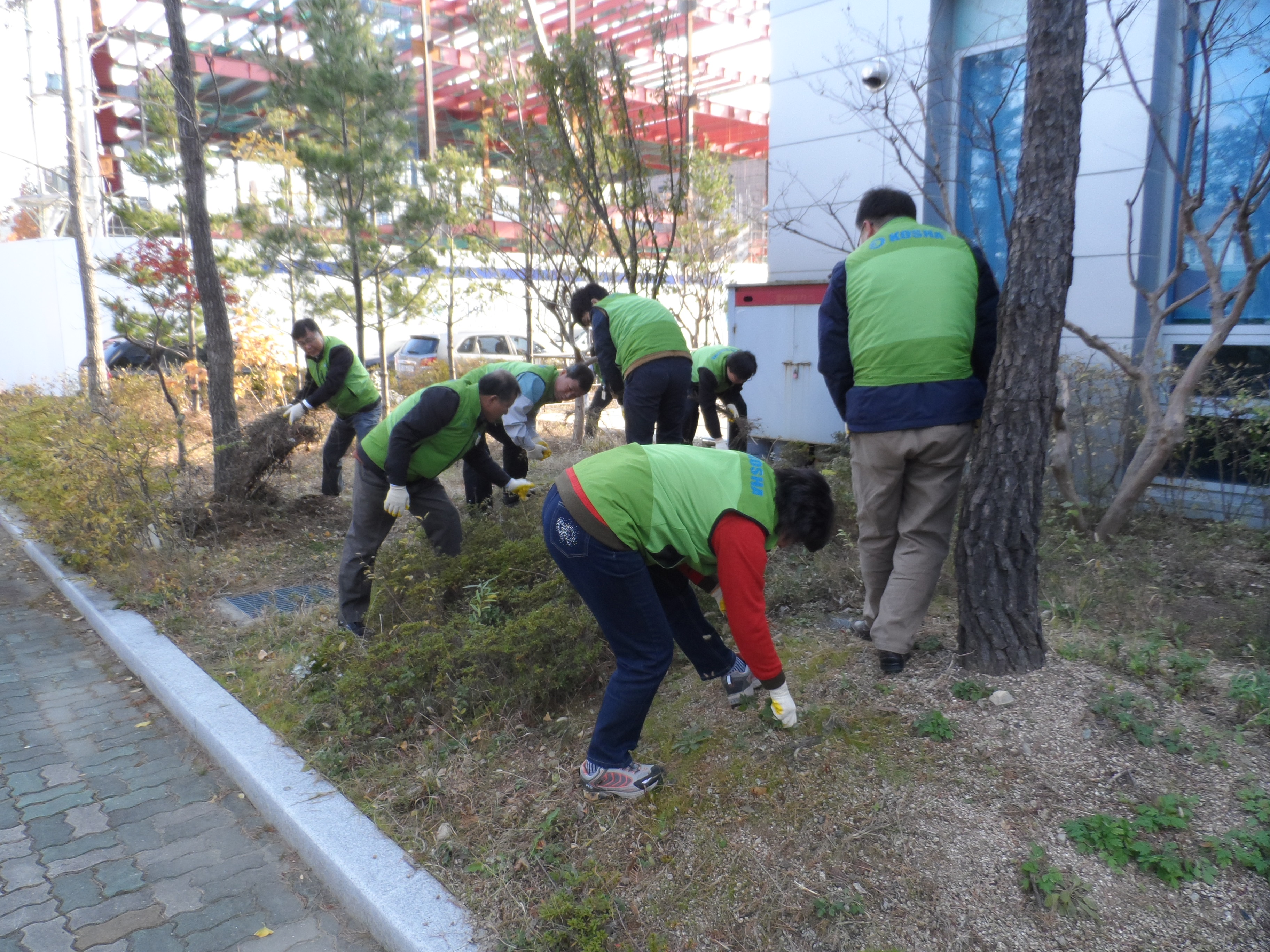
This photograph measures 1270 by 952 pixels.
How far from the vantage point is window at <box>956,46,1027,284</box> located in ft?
22.6

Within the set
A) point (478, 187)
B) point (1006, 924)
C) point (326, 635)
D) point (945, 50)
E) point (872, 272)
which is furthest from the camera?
point (478, 187)

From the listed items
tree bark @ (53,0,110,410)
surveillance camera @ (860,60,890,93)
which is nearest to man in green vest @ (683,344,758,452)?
surveillance camera @ (860,60,890,93)

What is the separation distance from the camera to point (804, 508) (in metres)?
2.55

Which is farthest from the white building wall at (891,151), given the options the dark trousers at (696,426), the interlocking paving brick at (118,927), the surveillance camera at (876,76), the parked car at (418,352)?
the parked car at (418,352)

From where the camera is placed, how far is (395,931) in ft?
7.95

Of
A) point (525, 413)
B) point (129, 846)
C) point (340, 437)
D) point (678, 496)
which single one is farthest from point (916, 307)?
point (340, 437)

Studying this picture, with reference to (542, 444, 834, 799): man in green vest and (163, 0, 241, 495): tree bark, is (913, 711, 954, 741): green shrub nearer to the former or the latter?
(542, 444, 834, 799): man in green vest

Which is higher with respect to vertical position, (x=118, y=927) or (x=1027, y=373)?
(x=1027, y=373)

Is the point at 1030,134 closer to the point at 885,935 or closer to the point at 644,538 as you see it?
the point at 644,538

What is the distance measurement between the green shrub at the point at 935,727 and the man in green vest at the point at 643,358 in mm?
2657

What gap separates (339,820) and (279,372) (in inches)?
398

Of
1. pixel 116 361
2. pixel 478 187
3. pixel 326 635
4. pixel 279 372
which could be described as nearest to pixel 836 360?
pixel 326 635

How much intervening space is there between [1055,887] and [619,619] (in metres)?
1.34

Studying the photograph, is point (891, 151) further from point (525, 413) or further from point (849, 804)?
point (849, 804)
